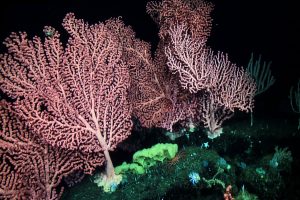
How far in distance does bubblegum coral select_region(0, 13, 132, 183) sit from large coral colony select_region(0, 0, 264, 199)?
17 mm

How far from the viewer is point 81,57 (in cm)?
472

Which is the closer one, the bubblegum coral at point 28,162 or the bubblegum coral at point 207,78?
the bubblegum coral at point 28,162

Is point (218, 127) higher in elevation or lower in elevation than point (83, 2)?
lower

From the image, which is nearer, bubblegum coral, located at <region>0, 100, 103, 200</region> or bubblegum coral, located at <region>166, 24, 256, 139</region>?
bubblegum coral, located at <region>0, 100, 103, 200</region>

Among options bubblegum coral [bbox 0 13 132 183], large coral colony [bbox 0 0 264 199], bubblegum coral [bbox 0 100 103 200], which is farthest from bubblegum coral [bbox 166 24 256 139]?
bubblegum coral [bbox 0 100 103 200]

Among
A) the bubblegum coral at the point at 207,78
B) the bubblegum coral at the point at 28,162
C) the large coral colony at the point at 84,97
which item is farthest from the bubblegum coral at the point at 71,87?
the bubblegum coral at the point at 207,78

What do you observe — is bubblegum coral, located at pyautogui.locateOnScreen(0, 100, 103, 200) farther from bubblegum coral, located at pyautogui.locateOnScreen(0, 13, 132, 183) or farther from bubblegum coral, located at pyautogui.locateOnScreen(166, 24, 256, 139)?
bubblegum coral, located at pyautogui.locateOnScreen(166, 24, 256, 139)

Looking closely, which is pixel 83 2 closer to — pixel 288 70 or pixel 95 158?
pixel 95 158

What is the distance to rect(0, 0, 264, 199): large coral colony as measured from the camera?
4.51 meters

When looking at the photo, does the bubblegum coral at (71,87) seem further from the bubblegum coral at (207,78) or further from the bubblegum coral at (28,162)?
the bubblegum coral at (207,78)

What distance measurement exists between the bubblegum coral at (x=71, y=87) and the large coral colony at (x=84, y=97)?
0.7 inches

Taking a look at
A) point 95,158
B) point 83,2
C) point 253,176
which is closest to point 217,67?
point 253,176

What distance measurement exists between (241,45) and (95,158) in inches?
210

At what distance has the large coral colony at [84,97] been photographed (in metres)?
4.51
